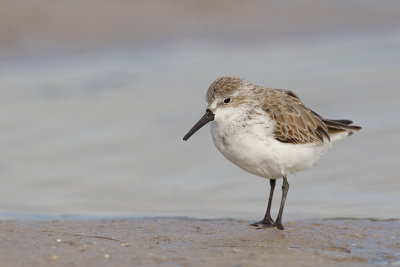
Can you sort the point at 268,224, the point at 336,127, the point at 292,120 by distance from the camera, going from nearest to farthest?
the point at 268,224, the point at 292,120, the point at 336,127

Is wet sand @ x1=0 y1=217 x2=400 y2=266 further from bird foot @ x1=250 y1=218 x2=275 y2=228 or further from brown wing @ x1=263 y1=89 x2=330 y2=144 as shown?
brown wing @ x1=263 y1=89 x2=330 y2=144

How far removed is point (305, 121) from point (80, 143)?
12.4 ft

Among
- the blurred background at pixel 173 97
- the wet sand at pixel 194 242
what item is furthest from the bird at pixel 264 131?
the blurred background at pixel 173 97

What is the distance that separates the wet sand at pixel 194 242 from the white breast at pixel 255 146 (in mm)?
548

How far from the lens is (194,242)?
21.6ft

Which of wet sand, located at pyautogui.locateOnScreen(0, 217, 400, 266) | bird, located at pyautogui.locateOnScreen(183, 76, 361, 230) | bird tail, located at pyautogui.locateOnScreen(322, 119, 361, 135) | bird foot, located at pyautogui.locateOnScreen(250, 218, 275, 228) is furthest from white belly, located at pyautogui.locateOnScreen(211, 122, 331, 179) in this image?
bird tail, located at pyautogui.locateOnScreen(322, 119, 361, 135)

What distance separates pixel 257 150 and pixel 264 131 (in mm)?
219

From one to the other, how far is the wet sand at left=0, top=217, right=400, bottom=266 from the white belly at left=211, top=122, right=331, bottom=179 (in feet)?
1.76

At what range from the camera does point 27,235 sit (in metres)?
6.61

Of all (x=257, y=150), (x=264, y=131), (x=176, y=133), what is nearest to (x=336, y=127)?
(x=264, y=131)

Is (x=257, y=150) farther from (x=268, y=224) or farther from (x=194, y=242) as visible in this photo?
(x=194, y=242)

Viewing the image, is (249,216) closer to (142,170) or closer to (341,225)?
(341,225)

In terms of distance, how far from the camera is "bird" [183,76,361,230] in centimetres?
760

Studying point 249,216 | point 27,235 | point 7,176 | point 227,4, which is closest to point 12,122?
point 7,176
